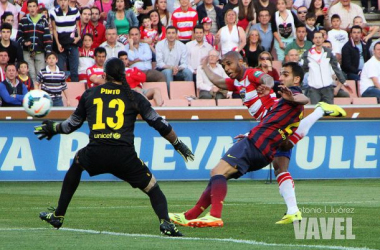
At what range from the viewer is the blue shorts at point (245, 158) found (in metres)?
10.1

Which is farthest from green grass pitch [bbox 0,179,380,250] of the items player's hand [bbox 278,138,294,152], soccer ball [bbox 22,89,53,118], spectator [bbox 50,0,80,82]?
spectator [bbox 50,0,80,82]

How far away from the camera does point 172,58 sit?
21.7m

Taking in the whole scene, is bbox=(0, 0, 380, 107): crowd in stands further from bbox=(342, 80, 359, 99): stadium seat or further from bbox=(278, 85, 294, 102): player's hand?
bbox=(278, 85, 294, 102): player's hand

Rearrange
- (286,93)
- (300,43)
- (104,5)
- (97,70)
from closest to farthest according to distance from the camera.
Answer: (286,93)
(97,70)
(300,43)
(104,5)

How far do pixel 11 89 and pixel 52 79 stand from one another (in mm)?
963

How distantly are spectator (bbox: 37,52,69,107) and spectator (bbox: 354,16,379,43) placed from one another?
332 inches

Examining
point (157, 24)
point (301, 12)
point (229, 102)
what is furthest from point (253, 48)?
point (157, 24)

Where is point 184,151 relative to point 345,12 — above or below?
above

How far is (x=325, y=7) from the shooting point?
80.9ft

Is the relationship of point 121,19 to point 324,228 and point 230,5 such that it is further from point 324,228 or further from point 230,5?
point 324,228

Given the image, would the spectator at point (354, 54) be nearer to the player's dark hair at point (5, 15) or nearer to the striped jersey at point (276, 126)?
the player's dark hair at point (5, 15)

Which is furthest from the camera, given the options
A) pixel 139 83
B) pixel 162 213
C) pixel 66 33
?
pixel 66 33

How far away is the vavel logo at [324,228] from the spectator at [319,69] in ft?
35.0

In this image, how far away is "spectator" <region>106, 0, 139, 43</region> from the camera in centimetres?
2200
